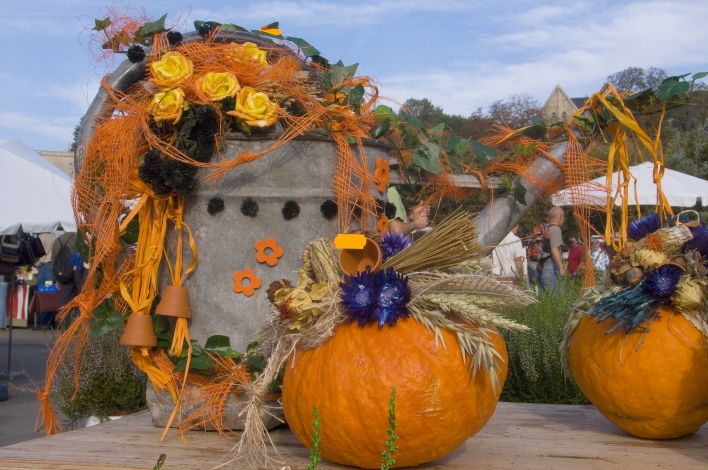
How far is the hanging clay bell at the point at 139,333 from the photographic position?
9.04 ft

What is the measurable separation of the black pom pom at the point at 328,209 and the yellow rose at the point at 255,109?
35 cm

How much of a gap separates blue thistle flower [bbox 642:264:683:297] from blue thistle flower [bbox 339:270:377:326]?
3.01 feet

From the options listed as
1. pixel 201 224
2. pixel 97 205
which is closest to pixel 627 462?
pixel 201 224

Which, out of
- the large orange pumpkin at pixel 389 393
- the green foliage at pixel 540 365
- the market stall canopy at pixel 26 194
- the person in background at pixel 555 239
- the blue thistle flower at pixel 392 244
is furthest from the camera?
the market stall canopy at pixel 26 194

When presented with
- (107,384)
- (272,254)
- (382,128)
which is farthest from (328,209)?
(107,384)

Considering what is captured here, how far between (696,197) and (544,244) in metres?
3.71

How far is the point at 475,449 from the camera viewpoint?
245 centimetres

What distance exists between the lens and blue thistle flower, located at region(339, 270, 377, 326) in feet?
7.04

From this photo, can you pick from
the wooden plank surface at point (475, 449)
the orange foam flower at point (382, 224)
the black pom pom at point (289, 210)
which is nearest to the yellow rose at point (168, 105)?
the black pom pom at point (289, 210)

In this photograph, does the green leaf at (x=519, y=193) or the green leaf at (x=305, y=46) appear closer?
the green leaf at (x=519, y=193)

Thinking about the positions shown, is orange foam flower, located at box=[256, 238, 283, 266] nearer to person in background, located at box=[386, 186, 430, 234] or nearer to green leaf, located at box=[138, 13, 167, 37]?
person in background, located at box=[386, 186, 430, 234]

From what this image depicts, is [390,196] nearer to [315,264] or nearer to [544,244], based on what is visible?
[315,264]

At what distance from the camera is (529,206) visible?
9.98 feet

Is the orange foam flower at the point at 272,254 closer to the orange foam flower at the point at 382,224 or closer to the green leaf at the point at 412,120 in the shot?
the orange foam flower at the point at 382,224
